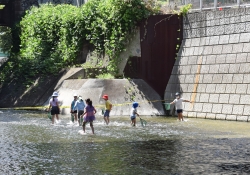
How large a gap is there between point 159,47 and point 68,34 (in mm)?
8053

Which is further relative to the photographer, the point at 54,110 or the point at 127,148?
the point at 54,110

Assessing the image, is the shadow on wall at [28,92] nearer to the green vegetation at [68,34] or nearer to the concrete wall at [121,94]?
the green vegetation at [68,34]

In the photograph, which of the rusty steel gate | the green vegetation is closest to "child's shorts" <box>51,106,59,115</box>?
the rusty steel gate

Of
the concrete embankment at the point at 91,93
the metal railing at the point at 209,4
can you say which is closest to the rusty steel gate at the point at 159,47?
the concrete embankment at the point at 91,93

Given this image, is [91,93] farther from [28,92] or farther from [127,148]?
[127,148]

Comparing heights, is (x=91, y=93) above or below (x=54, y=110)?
above

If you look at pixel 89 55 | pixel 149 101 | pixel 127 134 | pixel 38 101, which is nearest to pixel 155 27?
pixel 149 101

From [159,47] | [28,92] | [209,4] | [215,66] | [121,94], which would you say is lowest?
[121,94]

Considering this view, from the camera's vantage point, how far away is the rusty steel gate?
28000 millimetres

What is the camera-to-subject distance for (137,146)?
16.5 m

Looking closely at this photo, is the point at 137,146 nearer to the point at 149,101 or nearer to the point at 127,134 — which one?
the point at 127,134

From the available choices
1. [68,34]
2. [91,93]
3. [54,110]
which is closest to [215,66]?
[91,93]

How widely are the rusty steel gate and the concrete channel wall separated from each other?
379mm

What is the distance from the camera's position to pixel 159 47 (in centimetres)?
2816
